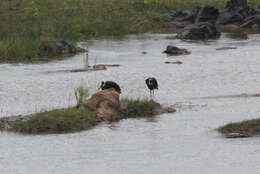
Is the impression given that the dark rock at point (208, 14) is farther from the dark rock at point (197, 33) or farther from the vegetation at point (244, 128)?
the vegetation at point (244, 128)

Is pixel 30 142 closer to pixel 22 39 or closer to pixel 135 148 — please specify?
pixel 135 148

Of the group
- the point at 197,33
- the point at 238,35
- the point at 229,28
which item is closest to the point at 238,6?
the point at 229,28

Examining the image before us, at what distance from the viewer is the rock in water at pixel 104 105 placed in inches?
637

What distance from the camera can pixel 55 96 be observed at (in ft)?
64.3

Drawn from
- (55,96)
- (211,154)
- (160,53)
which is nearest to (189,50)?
(160,53)

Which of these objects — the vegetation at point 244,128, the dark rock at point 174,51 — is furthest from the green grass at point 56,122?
the dark rock at point 174,51

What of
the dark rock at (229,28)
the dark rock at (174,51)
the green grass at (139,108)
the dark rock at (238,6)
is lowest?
the dark rock at (229,28)

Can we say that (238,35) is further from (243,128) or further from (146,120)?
(243,128)

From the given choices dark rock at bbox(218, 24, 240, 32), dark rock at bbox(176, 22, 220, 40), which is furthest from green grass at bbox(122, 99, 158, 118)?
dark rock at bbox(218, 24, 240, 32)

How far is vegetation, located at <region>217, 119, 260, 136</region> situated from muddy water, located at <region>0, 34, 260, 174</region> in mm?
212

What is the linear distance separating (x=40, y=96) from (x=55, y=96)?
1.20ft

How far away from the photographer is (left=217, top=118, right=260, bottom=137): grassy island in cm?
1459

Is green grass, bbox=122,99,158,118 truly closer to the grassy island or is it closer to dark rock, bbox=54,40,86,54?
the grassy island

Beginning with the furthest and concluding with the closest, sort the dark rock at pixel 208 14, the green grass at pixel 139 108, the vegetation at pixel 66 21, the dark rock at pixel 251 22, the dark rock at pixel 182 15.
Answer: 1. the dark rock at pixel 182 15
2. the dark rock at pixel 208 14
3. the dark rock at pixel 251 22
4. the vegetation at pixel 66 21
5. the green grass at pixel 139 108
